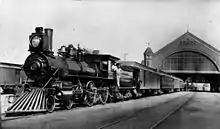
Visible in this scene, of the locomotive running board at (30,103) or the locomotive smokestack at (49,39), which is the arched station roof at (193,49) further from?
the locomotive running board at (30,103)

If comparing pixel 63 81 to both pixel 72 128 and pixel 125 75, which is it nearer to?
pixel 72 128

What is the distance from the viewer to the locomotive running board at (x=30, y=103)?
459cm

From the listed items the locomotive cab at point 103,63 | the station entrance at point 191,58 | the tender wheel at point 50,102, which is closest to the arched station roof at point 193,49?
the station entrance at point 191,58

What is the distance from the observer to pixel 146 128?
12.4 feet

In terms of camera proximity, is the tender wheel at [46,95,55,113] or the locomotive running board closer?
the locomotive running board

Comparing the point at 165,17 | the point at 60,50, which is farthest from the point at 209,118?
the point at 60,50

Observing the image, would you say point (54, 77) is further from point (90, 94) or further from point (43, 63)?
point (90, 94)

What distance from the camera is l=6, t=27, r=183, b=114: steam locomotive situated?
505cm

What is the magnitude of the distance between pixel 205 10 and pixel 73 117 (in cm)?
259

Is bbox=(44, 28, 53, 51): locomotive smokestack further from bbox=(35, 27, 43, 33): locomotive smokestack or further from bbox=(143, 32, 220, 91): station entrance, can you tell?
bbox=(143, 32, 220, 91): station entrance

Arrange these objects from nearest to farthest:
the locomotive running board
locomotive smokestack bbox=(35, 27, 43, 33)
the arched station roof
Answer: the arched station roof, the locomotive running board, locomotive smokestack bbox=(35, 27, 43, 33)

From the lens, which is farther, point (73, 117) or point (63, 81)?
point (63, 81)

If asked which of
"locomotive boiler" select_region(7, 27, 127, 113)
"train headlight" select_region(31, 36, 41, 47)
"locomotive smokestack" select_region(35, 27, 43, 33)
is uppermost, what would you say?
"locomotive smokestack" select_region(35, 27, 43, 33)

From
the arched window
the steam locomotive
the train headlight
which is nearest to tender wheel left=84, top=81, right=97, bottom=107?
the steam locomotive
